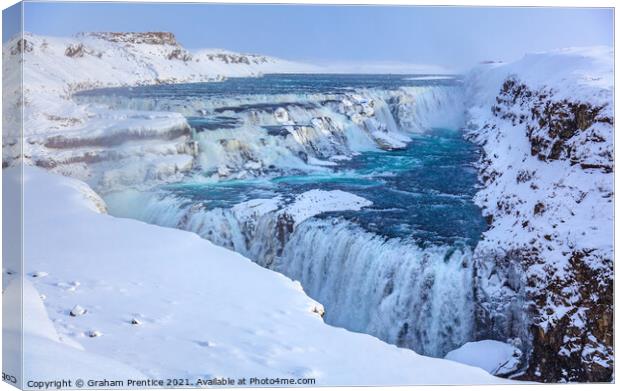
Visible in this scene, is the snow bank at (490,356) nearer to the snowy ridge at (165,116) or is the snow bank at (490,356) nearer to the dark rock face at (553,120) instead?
the dark rock face at (553,120)

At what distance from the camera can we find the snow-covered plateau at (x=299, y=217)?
5.82 metres

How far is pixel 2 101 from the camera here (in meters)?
6.19

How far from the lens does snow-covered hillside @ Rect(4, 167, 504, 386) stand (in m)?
5.54

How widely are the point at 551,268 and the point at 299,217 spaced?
7.93 ft

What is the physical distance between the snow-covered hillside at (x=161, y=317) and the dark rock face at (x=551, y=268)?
0.83m

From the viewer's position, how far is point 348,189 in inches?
287

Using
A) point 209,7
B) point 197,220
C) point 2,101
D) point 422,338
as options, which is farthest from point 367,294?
point 2,101

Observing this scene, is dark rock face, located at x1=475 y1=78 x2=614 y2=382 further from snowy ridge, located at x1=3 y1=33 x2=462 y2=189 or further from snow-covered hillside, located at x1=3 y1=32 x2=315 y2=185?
snow-covered hillside, located at x1=3 y1=32 x2=315 y2=185

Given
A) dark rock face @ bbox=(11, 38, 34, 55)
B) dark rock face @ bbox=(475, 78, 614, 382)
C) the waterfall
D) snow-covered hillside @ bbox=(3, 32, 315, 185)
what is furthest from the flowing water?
dark rock face @ bbox=(11, 38, 34, 55)

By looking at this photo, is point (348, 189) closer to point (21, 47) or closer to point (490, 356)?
point (490, 356)

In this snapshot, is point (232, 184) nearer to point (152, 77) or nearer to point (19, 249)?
point (152, 77)

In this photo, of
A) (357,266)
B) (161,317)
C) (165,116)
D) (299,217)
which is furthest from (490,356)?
(165,116)

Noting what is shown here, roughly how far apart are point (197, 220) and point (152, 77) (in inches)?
55.4

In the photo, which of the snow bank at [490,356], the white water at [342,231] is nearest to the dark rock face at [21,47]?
the white water at [342,231]
